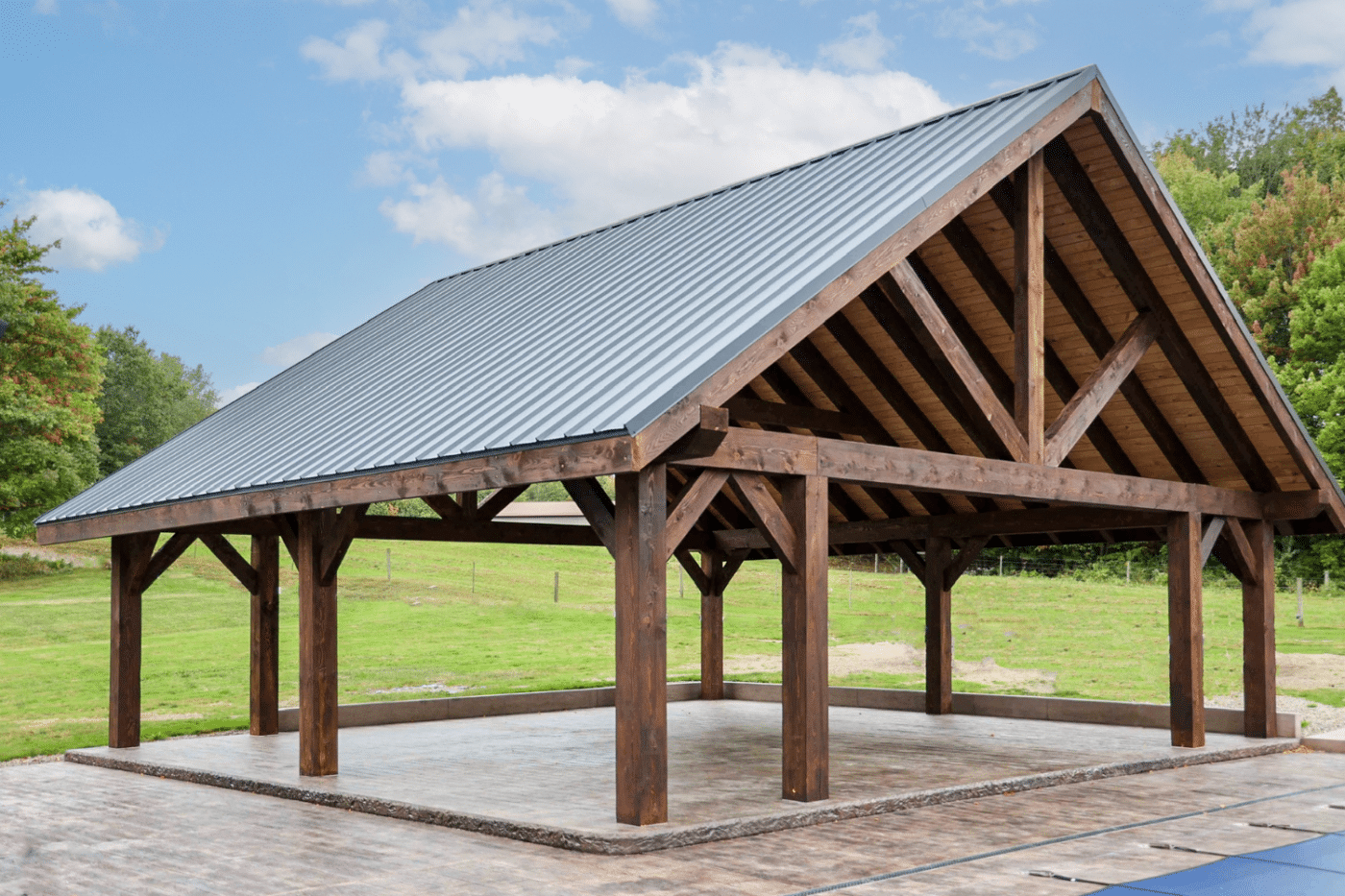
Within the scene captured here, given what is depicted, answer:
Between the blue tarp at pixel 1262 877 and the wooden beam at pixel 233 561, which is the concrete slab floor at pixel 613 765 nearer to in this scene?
the wooden beam at pixel 233 561

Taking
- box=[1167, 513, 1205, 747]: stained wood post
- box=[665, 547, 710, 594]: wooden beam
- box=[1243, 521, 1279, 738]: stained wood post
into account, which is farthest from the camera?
box=[665, 547, 710, 594]: wooden beam

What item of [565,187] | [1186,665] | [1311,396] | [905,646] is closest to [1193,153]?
[1311,396]

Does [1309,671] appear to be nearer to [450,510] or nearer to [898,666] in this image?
[898,666]

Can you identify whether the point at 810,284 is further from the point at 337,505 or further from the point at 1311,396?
the point at 1311,396

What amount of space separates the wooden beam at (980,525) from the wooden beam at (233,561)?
19.8 feet

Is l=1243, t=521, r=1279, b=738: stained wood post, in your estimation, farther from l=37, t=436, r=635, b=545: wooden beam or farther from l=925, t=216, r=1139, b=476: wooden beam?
l=37, t=436, r=635, b=545: wooden beam

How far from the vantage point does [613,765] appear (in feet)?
38.5

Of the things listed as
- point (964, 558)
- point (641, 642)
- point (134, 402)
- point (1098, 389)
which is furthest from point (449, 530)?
point (134, 402)

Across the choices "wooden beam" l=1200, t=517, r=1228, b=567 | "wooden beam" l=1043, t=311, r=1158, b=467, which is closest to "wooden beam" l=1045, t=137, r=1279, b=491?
"wooden beam" l=1043, t=311, r=1158, b=467

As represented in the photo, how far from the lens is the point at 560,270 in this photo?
14570 mm

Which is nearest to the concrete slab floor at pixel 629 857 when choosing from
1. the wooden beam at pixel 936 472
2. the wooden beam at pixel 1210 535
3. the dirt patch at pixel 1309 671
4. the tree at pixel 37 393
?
the wooden beam at pixel 936 472

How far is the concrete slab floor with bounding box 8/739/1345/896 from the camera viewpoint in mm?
7230

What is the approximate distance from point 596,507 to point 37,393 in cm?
3040

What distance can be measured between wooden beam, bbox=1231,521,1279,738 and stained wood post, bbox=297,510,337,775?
979 centimetres
